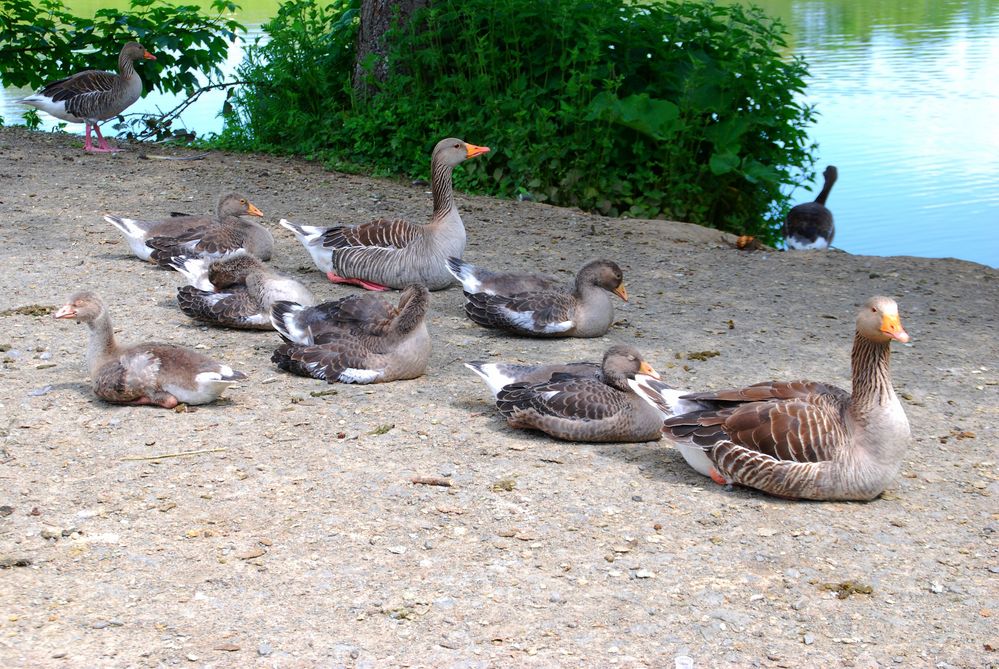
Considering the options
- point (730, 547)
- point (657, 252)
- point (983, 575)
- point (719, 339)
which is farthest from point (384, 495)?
point (657, 252)

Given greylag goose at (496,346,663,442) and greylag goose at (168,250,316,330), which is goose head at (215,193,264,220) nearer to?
greylag goose at (168,250,316,330)

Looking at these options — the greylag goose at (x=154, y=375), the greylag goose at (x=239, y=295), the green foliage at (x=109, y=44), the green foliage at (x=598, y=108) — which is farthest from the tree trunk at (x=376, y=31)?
the greylag goose at (x=154, y=375)

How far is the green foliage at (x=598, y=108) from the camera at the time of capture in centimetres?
1224

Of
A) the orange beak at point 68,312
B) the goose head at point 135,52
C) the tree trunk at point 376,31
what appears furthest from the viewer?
the goose head at point 135,52

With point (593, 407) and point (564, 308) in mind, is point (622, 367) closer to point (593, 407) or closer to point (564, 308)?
point (593, 407)

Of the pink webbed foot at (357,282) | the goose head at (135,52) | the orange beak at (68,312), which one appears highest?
the goose head at (135,52)

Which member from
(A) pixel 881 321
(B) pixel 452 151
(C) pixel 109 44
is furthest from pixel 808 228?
(C) pixel 109 44

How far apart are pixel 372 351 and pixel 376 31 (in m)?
8.15

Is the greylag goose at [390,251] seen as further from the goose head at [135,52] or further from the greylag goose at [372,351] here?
the goose head at [135,52]

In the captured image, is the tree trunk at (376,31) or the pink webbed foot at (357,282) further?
the tree trunk at (376,31)

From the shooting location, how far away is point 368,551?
185 inches

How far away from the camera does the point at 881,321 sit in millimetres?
5121

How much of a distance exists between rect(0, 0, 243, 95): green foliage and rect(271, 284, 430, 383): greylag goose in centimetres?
1022

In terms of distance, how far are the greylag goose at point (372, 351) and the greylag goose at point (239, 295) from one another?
2.56ft
